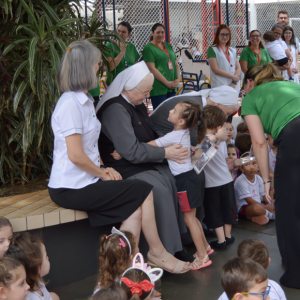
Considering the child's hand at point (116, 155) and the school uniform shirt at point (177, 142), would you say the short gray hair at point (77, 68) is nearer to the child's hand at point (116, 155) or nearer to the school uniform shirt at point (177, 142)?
the child's hand at point (116, 155)

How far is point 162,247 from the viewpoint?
2439 mm

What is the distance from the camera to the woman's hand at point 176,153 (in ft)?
8.72

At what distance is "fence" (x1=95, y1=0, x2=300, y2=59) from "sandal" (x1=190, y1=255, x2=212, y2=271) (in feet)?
21.4

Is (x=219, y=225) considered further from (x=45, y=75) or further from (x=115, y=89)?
(x=45, y=75)

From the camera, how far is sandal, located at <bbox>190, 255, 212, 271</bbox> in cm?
268

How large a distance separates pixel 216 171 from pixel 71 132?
49.8 inches

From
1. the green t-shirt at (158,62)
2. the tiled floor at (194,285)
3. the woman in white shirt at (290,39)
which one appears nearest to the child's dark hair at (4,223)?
the tiled floor at (194,285)

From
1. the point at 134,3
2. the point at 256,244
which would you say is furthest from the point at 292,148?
the point at 134,3

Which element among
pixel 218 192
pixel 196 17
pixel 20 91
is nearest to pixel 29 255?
pixel 20 91

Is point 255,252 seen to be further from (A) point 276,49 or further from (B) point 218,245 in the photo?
(A) point 276,49

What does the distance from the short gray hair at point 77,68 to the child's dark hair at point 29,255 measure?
874mm

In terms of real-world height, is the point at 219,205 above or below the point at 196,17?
below

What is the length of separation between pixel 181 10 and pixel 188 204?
11.4 m

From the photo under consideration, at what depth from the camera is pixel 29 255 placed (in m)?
1.88
